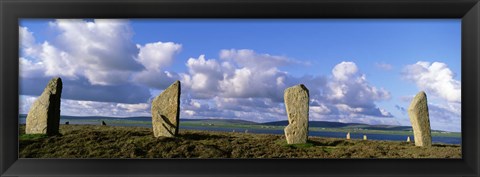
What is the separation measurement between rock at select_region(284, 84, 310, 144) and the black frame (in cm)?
212

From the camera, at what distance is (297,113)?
475 centimetres

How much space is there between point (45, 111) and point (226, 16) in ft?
9.48

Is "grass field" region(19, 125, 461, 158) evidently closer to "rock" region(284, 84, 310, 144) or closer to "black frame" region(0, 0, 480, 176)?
"rock" region(284, 84, 310, 144)

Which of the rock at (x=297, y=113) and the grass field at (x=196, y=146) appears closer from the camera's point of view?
the grass field at (x=196, y=146)

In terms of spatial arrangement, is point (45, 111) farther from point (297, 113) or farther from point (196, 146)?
point (297, 113)

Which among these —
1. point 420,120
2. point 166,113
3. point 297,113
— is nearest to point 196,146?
point 166,113

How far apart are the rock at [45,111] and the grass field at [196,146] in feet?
0.40

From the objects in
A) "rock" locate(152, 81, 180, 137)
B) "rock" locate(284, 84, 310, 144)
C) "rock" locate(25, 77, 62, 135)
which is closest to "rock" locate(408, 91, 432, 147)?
"rock" locate(284, 84, 310, 144)

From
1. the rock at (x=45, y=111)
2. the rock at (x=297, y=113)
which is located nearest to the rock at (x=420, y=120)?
the rock at (x=297, y=113)

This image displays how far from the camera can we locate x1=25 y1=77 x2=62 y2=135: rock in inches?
186

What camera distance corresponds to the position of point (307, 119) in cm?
480

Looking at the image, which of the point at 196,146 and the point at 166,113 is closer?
the point at 196,146

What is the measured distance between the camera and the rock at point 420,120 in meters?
5.18

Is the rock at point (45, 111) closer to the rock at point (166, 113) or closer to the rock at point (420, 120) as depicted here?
the rock at point (166, 113)
